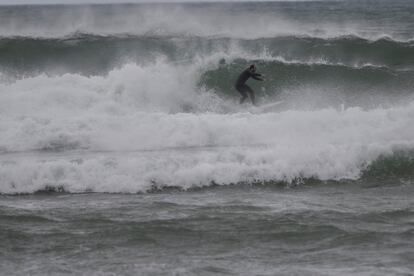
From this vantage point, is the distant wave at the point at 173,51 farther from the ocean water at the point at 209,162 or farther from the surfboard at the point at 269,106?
the surfboard at the point at 269,106

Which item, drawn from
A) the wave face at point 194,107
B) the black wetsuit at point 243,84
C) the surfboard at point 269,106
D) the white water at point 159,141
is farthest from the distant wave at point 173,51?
the white water at point 159,141

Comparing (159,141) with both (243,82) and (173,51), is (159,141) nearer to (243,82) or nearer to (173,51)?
(243,82)

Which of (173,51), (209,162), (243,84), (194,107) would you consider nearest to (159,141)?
(209,162)

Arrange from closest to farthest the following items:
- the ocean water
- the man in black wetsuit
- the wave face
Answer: the ocean water, the wave face, the man in black wetsuit

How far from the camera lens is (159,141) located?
14273 mm

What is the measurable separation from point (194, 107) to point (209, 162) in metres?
6.43

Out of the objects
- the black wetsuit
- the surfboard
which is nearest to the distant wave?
the surfboard

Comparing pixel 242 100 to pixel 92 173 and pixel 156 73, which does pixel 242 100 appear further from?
pixel 92 173

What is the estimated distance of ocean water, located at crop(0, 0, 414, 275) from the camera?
8.23 metres

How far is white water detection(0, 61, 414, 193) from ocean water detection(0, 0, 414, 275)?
37mm

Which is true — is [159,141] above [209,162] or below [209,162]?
above

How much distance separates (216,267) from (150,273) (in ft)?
2.36

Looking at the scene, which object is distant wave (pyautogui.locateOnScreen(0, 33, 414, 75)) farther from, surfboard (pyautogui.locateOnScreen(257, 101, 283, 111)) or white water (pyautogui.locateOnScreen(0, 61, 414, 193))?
white water (pyautogui.locateOnScreen(0, 61, 414, 193))

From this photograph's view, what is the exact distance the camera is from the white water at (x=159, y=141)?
12133 millimetres
